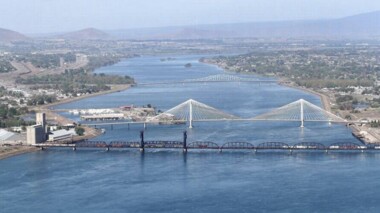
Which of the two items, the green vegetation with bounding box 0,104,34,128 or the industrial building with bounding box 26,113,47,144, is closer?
the industrial building with bounding box 26,113,47,144

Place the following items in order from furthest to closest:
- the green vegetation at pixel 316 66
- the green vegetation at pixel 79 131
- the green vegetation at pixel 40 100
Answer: the green vegetation at pixel 316 66, the green vegetation at pixel 40 100, the green vegetation at pixel 79 131

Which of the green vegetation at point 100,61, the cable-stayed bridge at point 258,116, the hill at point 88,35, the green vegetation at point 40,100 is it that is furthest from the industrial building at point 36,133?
the hill at point 88,35

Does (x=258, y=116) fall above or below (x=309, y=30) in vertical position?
below

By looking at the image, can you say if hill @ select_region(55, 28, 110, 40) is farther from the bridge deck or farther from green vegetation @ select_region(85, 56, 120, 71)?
the bridge deck

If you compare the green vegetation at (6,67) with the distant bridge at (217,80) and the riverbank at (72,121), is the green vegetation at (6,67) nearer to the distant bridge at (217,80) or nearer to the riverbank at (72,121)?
the riverbank at (72,121)

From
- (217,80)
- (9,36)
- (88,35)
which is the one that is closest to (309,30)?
(88,35)

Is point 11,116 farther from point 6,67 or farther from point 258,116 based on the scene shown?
point 6,67

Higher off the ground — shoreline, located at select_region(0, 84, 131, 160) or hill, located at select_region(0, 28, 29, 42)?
hill, located at select_region(0, 28, 29, 42)

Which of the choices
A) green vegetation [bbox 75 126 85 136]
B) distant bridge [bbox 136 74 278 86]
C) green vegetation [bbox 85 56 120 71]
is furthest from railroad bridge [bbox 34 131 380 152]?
green vegetation [bbox 85 56 120 71]

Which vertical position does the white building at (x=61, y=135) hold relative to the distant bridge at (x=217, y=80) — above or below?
below
